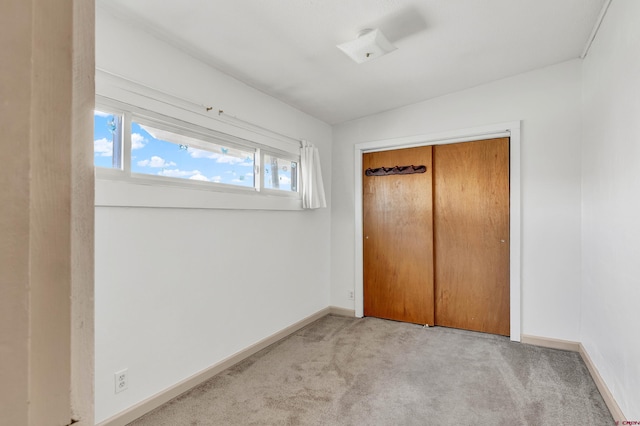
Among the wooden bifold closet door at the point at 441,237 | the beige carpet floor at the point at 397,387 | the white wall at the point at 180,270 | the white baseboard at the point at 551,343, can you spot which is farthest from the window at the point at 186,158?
the white baseboard at the point at 551,343

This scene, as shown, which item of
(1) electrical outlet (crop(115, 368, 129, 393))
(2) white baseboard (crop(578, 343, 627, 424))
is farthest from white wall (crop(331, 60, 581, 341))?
(1) electrical outlet (crop(115, 368, 129, 393))

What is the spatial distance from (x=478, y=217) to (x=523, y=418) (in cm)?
180

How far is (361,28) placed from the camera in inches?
82.7

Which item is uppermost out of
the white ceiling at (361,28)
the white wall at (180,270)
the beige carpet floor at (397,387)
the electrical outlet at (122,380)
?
the white ceiling at (361,28)

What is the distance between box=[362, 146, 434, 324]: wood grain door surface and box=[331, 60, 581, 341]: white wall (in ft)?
2.49

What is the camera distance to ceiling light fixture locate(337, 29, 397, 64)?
2.06 metres

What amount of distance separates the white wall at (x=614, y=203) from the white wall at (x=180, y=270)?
244 centimetres

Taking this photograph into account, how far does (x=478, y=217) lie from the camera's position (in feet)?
10.6

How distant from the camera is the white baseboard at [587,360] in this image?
190 cm

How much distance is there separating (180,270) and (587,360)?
122 inches

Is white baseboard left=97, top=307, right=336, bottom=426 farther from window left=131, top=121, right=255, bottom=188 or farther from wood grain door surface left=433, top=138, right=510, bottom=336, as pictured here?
wood grain door surface left=433, top=138, right=510, bottom=336

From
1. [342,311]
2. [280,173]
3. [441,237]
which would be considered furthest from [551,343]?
[280,173]

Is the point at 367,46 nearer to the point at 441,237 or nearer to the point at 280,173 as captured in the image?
the point at 280,173

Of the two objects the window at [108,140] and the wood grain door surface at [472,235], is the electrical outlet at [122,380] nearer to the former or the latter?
the window at [108,140]
